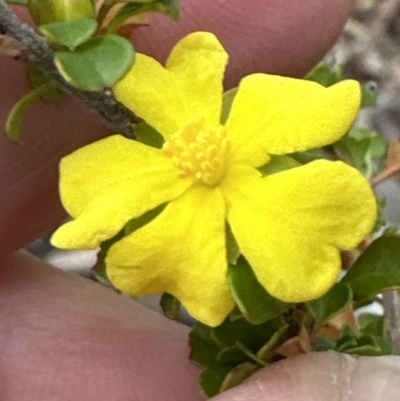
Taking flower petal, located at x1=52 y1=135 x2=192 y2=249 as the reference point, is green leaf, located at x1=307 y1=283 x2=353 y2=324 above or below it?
below

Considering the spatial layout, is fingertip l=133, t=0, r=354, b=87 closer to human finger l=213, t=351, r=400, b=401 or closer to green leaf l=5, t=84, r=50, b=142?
green leaf l=5, t=84, r=50, b=142

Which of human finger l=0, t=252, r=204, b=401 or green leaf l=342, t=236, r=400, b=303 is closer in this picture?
green leaf l=342, t=236, r=400, b=303

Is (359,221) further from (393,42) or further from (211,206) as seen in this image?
(393,42)

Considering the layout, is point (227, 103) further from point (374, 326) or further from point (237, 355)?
point (374, 326)

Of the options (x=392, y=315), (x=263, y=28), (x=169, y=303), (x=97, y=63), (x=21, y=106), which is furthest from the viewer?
(x=263, y=28)

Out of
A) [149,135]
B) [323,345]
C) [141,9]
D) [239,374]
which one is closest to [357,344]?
[323,345]

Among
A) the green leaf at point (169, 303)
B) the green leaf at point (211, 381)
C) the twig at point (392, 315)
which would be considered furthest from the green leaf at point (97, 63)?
the twig at point (392, 315)

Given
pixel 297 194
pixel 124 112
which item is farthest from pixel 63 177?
pixel 297 194

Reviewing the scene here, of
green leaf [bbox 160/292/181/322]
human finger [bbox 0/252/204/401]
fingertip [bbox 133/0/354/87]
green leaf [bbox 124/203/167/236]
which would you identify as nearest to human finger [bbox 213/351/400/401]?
green leaf [bbox 160/292/181/322]
